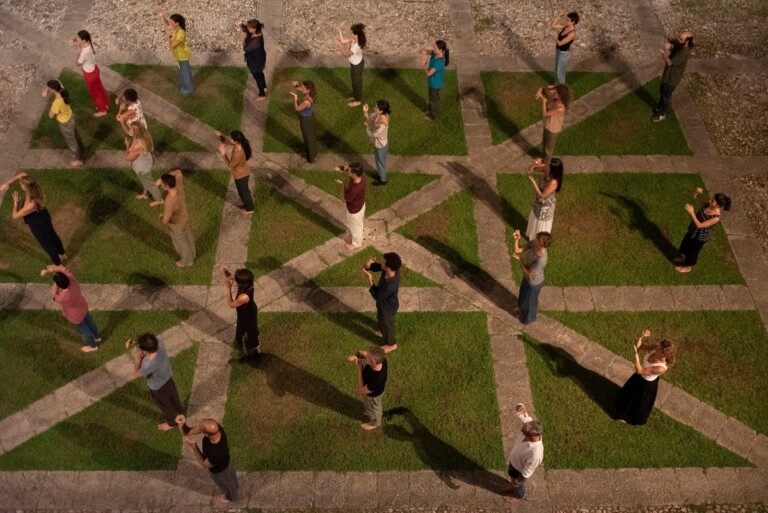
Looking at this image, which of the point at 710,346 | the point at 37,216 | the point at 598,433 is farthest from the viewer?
the point at 710,346

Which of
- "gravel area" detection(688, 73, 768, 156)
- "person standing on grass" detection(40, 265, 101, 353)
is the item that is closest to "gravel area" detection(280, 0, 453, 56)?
"gravel area" detection(688, 73, 768, 156)

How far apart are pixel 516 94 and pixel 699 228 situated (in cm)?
545

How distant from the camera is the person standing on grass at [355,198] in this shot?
10.7m

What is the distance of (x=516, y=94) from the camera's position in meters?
15.0

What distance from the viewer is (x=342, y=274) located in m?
11.7

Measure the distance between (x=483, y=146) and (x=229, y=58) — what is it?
6.09 metres

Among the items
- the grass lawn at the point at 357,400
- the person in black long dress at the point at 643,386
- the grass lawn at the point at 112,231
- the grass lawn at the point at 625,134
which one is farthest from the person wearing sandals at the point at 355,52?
the person in black long dress at the point at 643,386

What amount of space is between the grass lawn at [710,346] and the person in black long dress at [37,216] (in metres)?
8.11

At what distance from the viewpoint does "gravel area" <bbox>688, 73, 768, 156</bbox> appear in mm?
14086

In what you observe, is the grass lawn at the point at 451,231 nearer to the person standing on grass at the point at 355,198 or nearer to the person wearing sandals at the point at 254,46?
the person standing on grass at the point at 355,198

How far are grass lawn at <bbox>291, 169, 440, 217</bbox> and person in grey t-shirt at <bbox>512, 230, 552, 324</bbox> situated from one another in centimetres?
299

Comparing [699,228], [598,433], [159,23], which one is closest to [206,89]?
[159,23]

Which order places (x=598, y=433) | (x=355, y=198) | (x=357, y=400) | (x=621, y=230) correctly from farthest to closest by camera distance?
(x=621, y=230), (x=355, y=198), (x=357, y=400), (x=598, y=433)

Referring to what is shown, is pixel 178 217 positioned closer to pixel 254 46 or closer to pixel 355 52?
pixel 254 46
